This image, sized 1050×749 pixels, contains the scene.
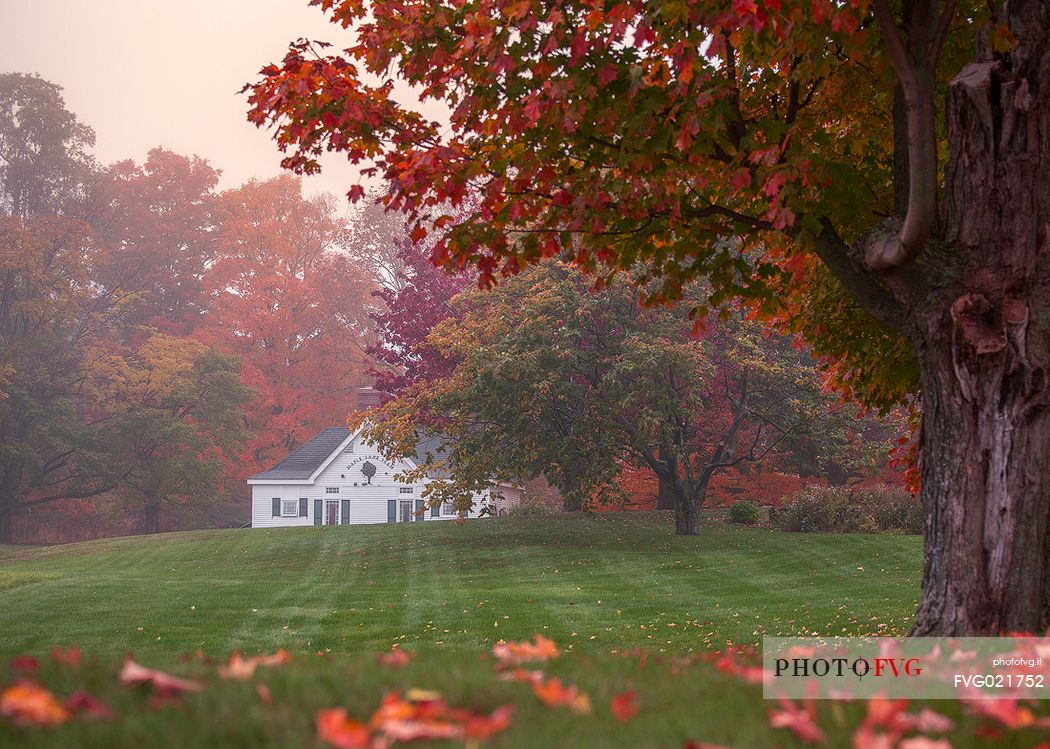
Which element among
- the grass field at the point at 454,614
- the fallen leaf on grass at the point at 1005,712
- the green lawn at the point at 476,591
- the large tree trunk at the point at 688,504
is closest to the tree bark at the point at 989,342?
the grass field at the point at 454,614

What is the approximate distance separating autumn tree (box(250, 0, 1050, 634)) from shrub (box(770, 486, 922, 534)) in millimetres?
21773

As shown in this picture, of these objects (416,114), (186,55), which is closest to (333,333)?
(416,114)

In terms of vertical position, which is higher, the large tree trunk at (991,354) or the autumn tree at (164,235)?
the autumn tree at (164,235)

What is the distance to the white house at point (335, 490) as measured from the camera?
46.1 m

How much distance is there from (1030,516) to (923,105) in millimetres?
2856

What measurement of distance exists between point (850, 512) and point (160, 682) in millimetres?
27875

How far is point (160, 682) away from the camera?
3.21 meters

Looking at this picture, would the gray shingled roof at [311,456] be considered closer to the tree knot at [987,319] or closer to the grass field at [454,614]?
the grass field at [454,614]

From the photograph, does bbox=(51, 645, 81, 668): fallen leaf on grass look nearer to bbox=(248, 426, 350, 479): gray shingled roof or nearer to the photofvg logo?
the photofvg logo

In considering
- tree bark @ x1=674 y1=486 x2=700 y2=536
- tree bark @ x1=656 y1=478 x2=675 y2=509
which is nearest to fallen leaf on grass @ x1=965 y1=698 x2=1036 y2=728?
tree bark @ x1=674 y1=486 x2=700 y2=536

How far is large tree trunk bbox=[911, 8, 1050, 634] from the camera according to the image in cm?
624

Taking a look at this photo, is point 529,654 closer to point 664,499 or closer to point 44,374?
point 664,499

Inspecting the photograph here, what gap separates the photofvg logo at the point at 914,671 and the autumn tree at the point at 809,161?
1.17 m

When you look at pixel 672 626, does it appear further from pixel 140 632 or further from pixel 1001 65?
pixel 1001 65
